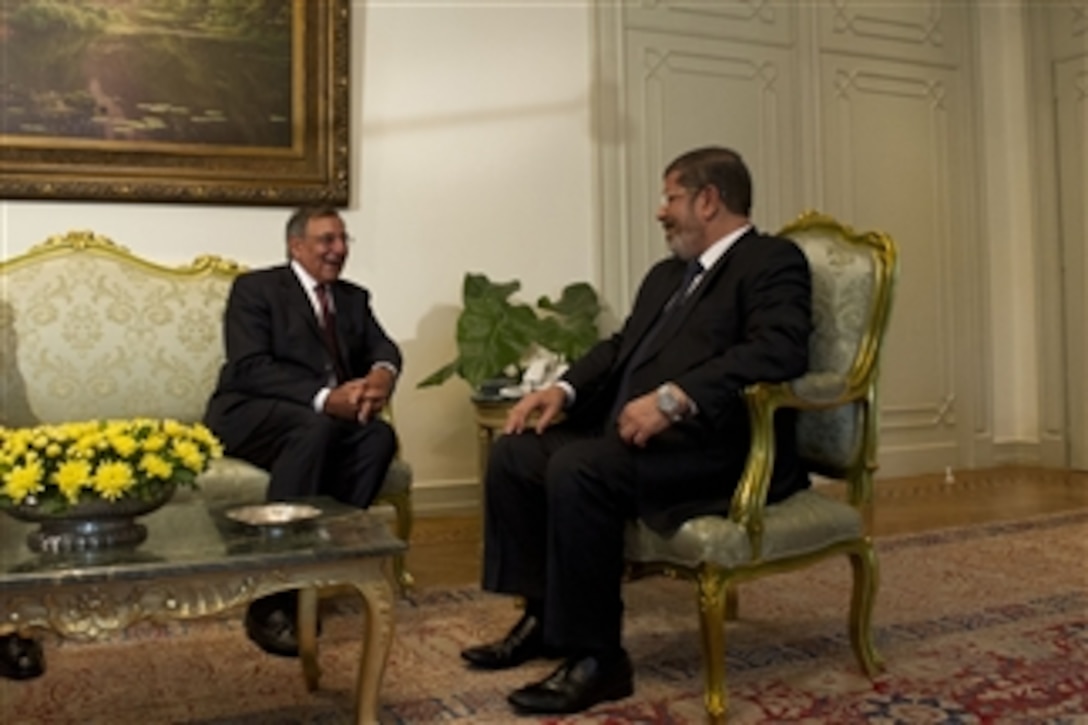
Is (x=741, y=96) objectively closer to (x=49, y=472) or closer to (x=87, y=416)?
(x=87, y=416)

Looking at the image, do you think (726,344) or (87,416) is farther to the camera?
(87,416)

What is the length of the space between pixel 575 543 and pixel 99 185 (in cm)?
270

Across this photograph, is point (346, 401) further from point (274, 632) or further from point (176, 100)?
point (176, 100)

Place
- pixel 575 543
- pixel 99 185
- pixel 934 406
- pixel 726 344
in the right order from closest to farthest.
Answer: pixel 575 543 → pixel 726 344 → pixel 99 185 → pixel 934 406

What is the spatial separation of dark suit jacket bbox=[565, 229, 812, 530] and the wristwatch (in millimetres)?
32

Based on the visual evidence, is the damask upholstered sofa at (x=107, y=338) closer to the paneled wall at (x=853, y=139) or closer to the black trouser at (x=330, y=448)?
the black trouser at (x=330, y=448)

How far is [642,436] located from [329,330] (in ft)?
4.82

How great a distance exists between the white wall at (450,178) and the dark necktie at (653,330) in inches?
81.7

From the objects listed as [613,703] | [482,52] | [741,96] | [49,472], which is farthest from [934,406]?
[49,472]

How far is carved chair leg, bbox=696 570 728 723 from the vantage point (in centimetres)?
210

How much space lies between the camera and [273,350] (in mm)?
3283

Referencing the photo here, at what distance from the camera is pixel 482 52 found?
183 inches

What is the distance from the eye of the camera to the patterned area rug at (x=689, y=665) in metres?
2.19

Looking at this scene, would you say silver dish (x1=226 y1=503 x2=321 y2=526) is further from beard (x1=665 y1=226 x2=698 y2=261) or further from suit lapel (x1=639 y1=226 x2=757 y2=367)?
beard (x1=665 y1=226 x2=698 y2=261)
